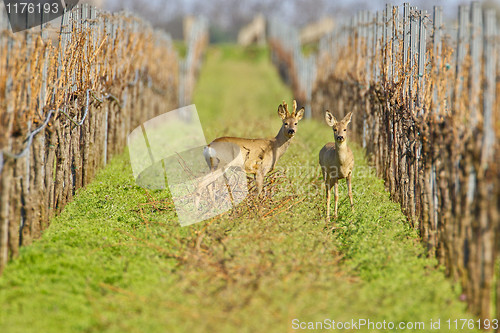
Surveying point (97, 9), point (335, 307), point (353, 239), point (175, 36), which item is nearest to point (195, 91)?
point (97, 9)

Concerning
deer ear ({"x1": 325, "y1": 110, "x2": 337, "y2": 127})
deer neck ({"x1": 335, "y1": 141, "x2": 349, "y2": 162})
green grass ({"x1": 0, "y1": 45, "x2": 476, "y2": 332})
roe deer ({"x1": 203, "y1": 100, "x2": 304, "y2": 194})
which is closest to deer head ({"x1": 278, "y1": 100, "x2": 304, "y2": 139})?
roe deer ({"x1": 203, "y1": 100, "x2": 304, "y2": 194})

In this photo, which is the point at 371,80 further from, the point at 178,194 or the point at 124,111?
the point at 124,111

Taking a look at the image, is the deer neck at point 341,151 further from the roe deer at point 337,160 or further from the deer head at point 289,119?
the deer head at point 289,119

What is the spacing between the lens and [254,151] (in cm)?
847

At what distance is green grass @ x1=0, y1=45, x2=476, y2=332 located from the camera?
523cm

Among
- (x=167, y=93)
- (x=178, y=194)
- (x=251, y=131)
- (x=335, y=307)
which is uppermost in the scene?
(x=167, y=93)

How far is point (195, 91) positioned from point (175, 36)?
5888cm

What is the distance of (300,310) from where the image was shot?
17.4 ft

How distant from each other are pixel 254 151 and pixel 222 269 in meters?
2.67

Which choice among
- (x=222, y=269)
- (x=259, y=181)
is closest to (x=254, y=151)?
(x=259, y=181)

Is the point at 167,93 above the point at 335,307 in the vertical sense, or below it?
above

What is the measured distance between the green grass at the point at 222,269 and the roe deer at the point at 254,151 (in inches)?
18.1

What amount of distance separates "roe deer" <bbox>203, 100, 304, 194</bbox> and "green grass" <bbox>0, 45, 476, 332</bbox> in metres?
0.46

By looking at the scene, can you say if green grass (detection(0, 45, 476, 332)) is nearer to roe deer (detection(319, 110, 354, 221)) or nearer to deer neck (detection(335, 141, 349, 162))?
roe deer (detection(319, 110, 354, 221))
